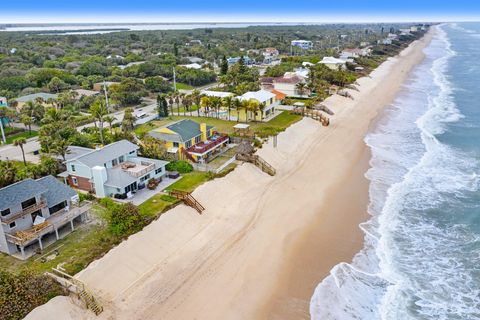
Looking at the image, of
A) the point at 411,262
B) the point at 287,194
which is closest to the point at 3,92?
the point at 287,194

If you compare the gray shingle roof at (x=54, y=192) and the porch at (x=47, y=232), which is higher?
the gray shingle roof at (x=54, y=192)

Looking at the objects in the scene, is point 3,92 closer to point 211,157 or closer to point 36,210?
point 211,157

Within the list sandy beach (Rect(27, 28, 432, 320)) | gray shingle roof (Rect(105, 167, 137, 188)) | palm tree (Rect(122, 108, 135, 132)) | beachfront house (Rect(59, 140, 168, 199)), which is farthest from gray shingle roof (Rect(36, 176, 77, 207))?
palm tree (Rect(122, 108, 135, 132))

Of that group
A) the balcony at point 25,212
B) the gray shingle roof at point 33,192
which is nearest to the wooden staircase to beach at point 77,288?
the balcony at point 25,212

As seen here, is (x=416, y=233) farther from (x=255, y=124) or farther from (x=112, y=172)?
(x=255, y=124)

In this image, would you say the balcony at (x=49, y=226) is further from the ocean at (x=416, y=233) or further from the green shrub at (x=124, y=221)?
the ocean at (x=416, y=233)

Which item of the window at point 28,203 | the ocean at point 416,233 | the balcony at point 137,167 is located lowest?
the ocean at point 416,233

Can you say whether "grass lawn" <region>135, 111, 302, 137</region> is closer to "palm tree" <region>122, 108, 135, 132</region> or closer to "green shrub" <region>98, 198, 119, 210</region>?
"palm tree" <region>122, 108, 135, 132</region>

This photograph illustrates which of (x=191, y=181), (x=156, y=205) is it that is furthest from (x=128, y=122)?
(x=156, y=205)
